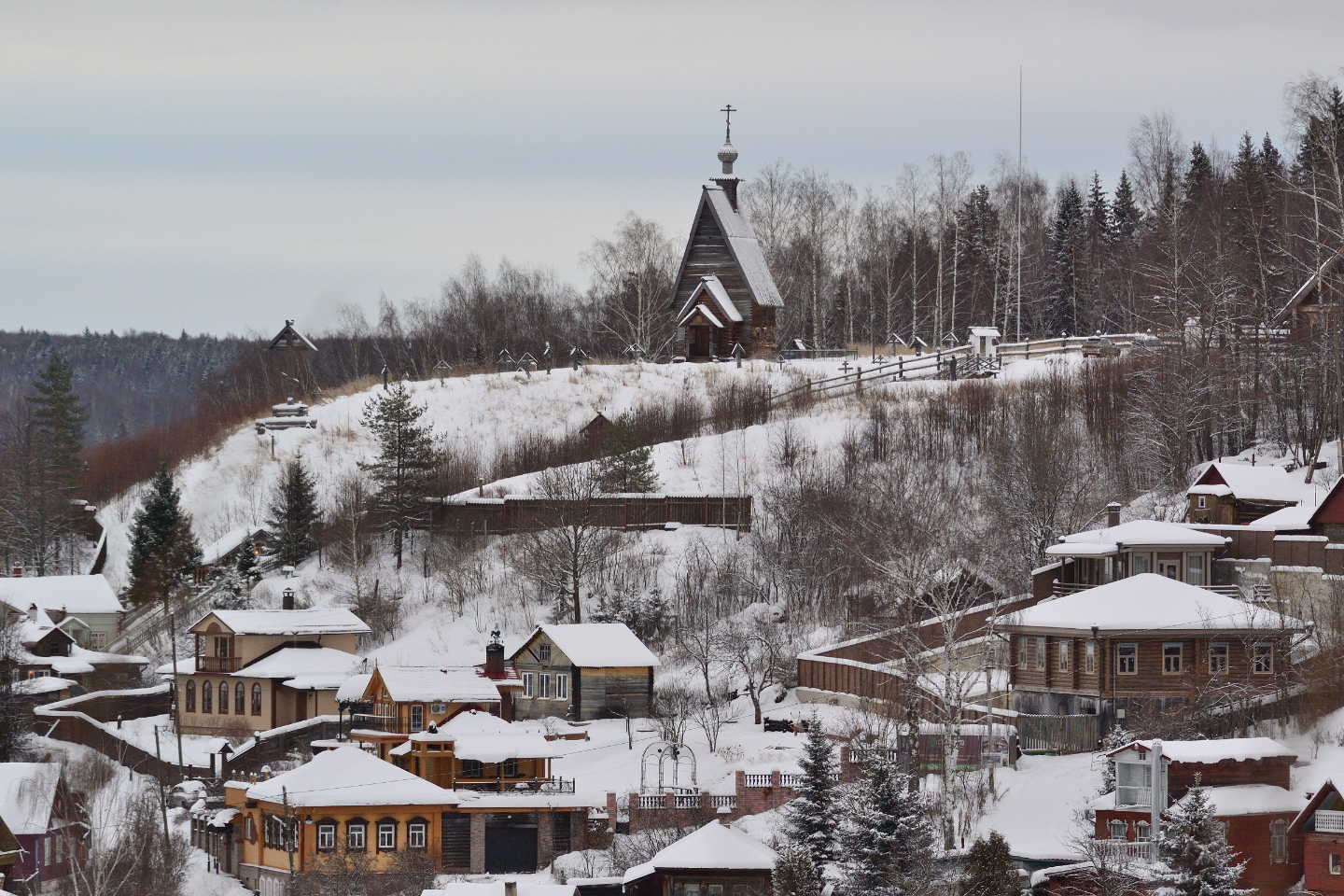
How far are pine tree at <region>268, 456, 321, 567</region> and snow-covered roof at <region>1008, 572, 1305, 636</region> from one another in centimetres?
2627

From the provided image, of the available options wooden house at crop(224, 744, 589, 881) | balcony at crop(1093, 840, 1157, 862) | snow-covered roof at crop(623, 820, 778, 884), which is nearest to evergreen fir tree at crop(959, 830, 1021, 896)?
balcony at crop(1093, 840, 1157, 862)

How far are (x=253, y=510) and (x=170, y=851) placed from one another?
66.6ft

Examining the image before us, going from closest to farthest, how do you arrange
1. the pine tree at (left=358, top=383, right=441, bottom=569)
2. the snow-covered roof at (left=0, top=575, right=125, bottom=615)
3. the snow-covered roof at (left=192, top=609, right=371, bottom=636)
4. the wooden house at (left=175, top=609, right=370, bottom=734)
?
the wooden house at (left=175, top=609, right=370, bottom=734) < the snow-covered roof at (left=192, top=609, right=371, bottom=636) < the pine tree at (left=358, top=383, right=441, bottom=569) < the snow-covered roof at (left=0, top=575, right=125, bottom=615)

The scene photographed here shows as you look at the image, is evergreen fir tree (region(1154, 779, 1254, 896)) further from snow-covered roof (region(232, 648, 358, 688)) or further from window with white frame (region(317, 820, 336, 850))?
snow-covered roof (region(232, 648, 358, 688))

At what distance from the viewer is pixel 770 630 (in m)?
50.1

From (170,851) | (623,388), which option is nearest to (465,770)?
(170,851)

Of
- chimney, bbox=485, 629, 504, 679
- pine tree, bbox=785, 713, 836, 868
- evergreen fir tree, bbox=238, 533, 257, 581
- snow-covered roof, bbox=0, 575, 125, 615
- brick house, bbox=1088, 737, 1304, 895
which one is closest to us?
brick house, bbox=1088, 737, 1304, 895

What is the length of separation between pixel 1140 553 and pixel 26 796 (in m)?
26.8

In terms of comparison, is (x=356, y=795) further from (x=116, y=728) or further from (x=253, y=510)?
(x=253, y=510)

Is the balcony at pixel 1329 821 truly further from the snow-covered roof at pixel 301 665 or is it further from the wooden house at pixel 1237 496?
the snow-covered roof at pixel 301 665

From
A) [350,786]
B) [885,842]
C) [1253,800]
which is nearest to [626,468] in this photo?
[350,786]

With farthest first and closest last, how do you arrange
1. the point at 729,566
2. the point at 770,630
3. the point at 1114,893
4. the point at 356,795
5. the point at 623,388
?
the point at 623,388, the point at 729,566, the point at 770,630, the point at 356,795, the point at 1114,893

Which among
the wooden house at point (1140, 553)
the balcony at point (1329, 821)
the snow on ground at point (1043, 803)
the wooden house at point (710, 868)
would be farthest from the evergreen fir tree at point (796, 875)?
the wooden house at point (1140, 553)

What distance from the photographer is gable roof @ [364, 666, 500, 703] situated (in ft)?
157
